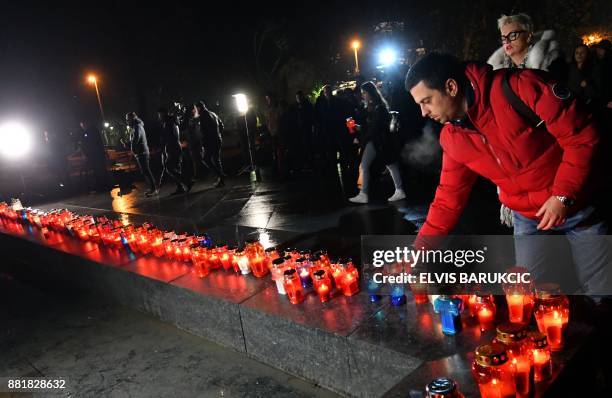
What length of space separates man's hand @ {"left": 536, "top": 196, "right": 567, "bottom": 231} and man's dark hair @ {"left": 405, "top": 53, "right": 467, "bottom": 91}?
747mm

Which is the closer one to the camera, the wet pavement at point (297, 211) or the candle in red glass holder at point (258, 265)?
the candle in red glass holder at point (258, 265)

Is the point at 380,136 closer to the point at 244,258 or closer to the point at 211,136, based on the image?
the point at 244,258

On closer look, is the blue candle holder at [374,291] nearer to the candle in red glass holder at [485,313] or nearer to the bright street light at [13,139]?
the candle in red glass holder at [485,313]

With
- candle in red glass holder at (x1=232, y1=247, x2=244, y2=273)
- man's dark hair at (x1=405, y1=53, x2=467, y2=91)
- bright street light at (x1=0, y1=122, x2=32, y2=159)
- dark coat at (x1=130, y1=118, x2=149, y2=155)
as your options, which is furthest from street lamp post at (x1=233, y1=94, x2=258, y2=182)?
bright street light at (x1=0, y1=122, x2=32, y2=159)

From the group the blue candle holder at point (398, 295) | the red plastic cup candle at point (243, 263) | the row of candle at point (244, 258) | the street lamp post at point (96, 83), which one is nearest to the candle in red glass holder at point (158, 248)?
the row of candle at point (244, 258)

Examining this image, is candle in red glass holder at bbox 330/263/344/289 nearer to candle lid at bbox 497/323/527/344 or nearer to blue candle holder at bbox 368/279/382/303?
blue candle holder at bbox 368/279/382/303

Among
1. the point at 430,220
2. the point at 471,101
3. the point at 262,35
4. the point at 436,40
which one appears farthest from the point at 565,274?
the point at 262,35

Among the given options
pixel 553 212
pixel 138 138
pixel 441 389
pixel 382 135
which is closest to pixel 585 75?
pixel 382 135

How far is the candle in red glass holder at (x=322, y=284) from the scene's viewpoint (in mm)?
3418

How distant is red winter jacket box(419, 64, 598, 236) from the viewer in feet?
7.18

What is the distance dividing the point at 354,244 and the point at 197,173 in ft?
29.3

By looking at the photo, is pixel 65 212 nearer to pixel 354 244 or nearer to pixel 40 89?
pixel 354 244

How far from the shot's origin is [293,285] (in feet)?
11.3

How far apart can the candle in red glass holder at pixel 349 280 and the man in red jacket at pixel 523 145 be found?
0.91 m
